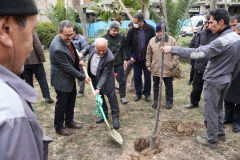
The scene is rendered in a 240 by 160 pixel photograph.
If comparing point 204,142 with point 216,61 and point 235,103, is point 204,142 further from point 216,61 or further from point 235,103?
point 216,61

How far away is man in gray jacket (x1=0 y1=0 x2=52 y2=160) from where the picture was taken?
1.57 ft

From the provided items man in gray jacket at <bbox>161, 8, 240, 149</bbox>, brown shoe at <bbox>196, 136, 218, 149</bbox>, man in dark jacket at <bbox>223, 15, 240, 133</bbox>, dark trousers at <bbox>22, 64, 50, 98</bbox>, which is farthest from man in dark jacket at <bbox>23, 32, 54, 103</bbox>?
man in dark jacket at <bbox>223, 15, 240, 133</bbox>

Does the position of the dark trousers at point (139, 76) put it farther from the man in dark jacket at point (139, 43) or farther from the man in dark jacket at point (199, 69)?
the man in dark jacket at point (199, 69)

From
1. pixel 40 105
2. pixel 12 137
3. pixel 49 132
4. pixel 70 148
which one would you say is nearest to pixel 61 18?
pixel 40 105

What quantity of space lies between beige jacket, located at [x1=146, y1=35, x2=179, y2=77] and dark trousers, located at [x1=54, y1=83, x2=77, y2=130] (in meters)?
1.88

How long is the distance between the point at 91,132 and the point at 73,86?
3.06 ft

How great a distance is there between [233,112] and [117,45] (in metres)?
2.84

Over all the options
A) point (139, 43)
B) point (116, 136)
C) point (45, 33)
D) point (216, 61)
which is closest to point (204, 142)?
point (216, 61)

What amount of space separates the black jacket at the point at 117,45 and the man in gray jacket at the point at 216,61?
217 centimetres

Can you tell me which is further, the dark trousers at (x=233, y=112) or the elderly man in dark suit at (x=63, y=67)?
the dark trousers at (x=233, y=112)

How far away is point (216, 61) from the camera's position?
2627mm

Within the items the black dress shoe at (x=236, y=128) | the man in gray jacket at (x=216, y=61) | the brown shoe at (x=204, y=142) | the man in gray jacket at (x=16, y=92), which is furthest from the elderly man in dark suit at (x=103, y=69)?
the man in gray jacket at (x=16, y=92)

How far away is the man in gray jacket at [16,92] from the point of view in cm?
48

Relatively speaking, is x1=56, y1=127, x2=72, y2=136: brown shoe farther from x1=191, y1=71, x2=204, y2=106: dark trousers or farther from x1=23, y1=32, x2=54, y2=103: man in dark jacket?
x1=191, y1=71, x2=204, y2=106: dark trousers
